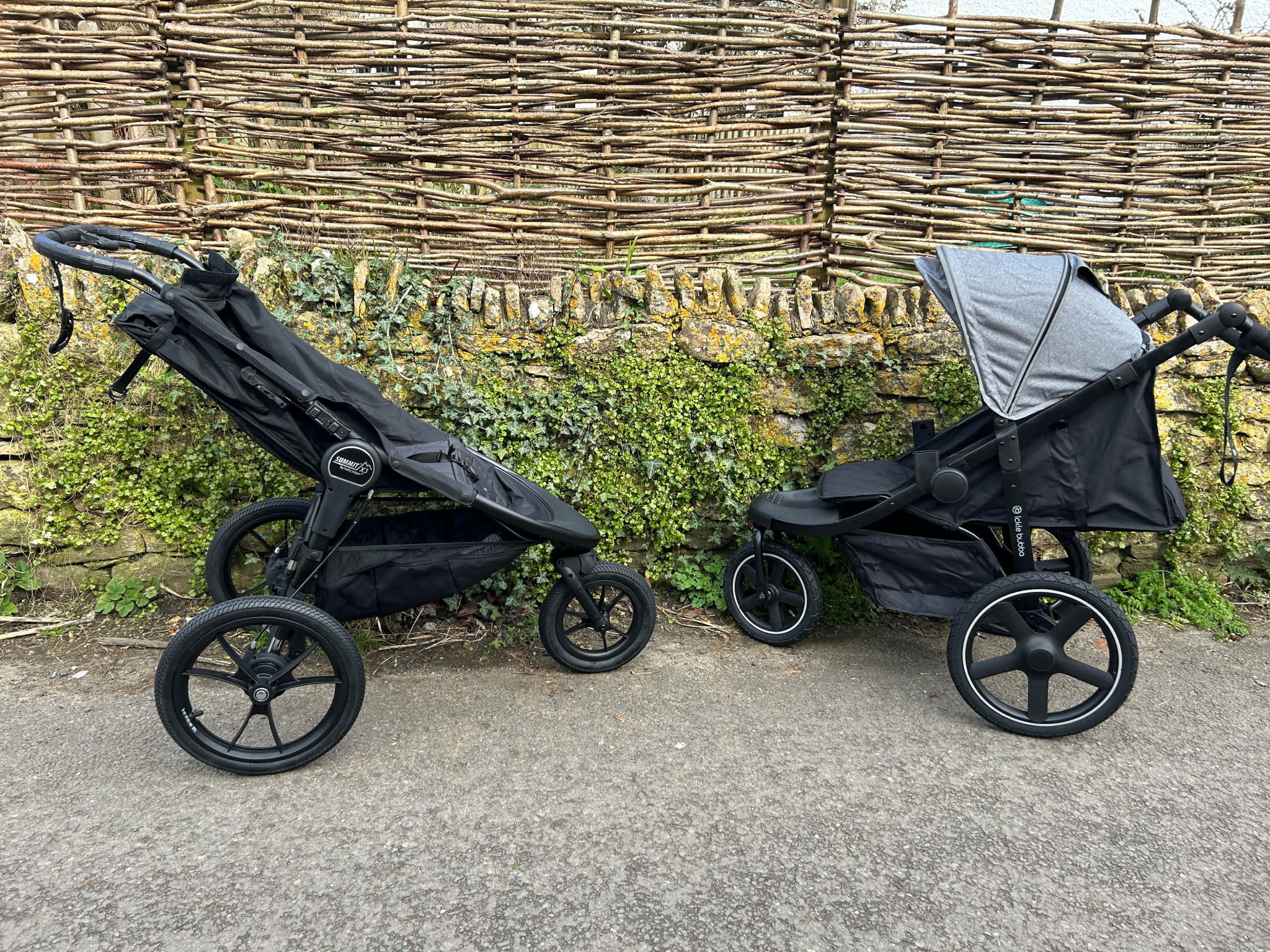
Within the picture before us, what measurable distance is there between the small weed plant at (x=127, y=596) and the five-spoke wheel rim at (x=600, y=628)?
212cm

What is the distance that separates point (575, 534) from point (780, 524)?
997mm

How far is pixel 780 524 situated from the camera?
3479 millimetres

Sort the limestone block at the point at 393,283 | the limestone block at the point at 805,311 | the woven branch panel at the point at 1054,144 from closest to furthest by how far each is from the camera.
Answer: the limestone block at the point at 393,283 → the limestone block at the point at 805,311 → the woven branch panel at the point at 1054,144

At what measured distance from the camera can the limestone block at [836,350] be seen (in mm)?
3977

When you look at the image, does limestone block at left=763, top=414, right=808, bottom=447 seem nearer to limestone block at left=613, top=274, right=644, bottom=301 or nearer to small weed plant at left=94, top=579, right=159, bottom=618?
limestone block at left=613, top=274, right=644, bottom=301

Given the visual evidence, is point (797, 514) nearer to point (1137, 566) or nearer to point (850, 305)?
point (850, 305)

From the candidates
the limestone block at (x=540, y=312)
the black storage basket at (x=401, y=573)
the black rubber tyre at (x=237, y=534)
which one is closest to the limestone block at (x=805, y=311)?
the limestone block at (x=540, y=312)

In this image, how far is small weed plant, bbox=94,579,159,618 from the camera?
3.77m

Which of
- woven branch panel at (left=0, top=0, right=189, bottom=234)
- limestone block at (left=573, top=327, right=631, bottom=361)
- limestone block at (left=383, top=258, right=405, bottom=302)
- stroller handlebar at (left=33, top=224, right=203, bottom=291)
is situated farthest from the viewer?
woven branch panel at (left=0, top=0, right=189, bottom=234)

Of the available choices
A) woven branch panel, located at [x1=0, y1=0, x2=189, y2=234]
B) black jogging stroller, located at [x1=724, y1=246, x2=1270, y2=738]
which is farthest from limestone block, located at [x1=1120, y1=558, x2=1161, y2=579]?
woven branch panel, located at [x1=0, y1=0, x2=189, y2=234]

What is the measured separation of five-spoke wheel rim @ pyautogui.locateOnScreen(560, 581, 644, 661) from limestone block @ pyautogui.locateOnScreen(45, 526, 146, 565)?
2.22 m

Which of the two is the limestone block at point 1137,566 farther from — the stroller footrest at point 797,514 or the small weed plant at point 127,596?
the small weed plant at point 127,596

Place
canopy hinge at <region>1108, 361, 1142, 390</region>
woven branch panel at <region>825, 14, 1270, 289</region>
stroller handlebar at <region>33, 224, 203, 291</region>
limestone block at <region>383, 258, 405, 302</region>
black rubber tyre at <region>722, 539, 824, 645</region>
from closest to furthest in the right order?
stroller handlebar at <region>33, 224, 203, 291</region>, canopy hinge at <region>1108, 361, 1142, 390</region>, black rubber tyre at <region>722, 539, 824, 645</region>, limestone block at <region>383, 258, 405, 302</region>, woven branch panel at <region>825, 14, 1270, 289</region>

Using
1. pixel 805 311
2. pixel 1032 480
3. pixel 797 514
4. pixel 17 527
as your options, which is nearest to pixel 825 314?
pixel 805 311
